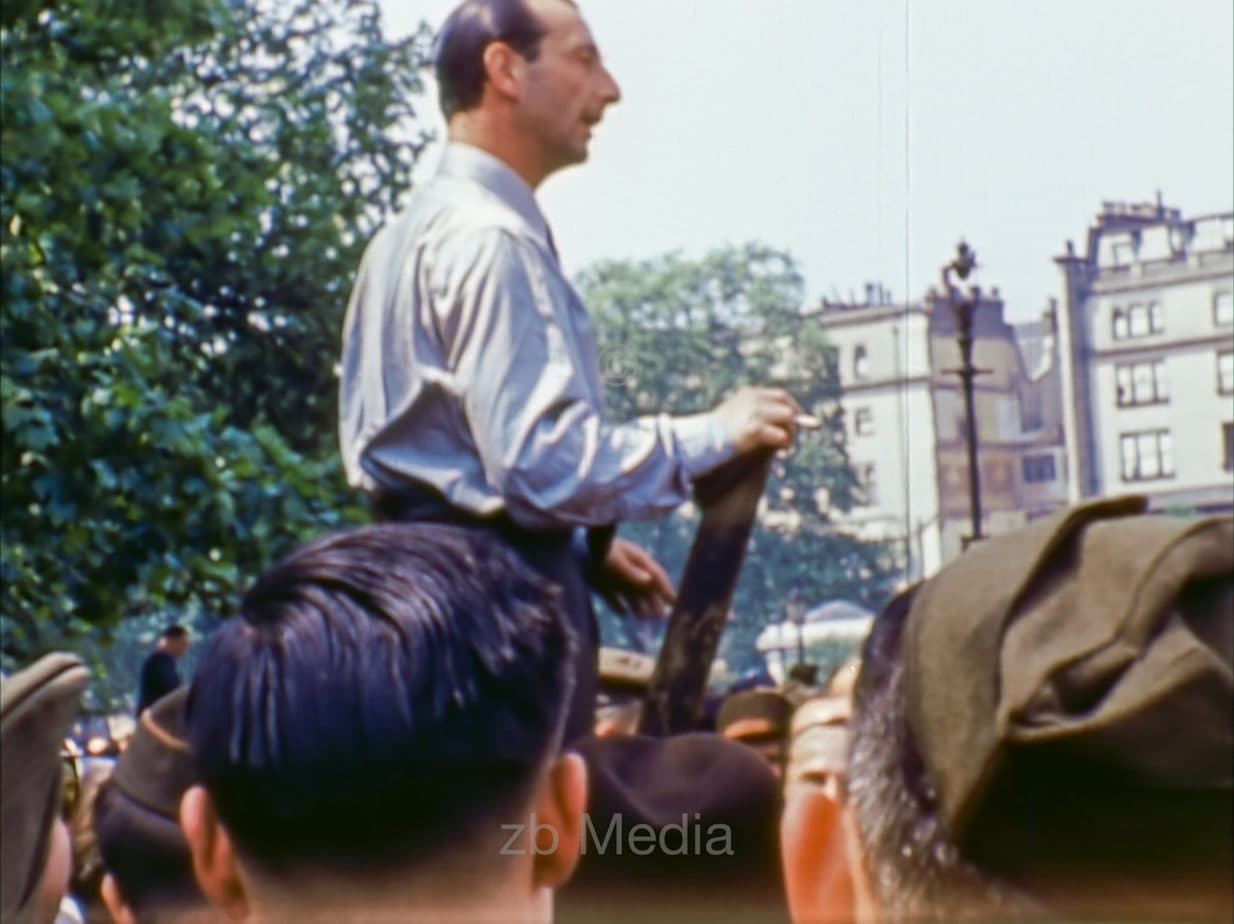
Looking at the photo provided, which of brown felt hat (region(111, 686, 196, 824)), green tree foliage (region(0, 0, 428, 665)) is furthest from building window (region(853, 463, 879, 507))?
green tree foliage (region(0, 0, 428, 665))

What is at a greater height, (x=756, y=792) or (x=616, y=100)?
(x=616, y=100)

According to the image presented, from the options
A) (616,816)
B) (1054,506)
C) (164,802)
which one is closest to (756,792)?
(616,816)

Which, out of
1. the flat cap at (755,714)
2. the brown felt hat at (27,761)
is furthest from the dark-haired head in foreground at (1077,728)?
the flat cap at (755,714)

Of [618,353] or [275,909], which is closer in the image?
[275,909]

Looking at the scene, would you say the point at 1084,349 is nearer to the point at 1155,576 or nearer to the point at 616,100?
the point at 616,100

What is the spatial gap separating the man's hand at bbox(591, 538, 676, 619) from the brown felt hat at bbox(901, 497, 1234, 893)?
1.40 meters

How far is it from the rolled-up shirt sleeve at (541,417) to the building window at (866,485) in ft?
0.40

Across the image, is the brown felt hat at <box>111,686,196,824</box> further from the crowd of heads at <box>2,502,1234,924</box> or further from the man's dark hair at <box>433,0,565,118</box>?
the man's dark hair at <box>433,0,565,118</box>

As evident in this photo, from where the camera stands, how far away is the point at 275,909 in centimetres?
137

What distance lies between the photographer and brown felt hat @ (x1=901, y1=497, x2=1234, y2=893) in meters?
1.05

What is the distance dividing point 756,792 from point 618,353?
0.55 metres

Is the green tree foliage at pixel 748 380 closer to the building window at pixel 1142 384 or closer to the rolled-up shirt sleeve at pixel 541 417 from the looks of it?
the rolled-up shirt sleeve at pixel 541 417

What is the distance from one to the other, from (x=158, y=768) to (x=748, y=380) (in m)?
0.67

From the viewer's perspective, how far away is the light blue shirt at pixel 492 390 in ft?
7.97
